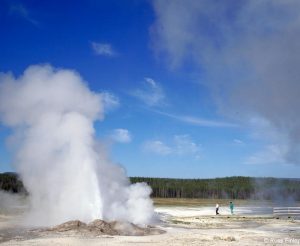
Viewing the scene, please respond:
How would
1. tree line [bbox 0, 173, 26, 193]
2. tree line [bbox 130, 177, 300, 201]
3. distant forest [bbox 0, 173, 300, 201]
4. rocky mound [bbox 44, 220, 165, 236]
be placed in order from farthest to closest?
tree line [bbox 130, 177, 300, 201], distant forest [bbox 0, 173, 300, 201], tree line [bbox 0, 173, 26, 193], rocky mound [bbox 44, 220, 165, 236]

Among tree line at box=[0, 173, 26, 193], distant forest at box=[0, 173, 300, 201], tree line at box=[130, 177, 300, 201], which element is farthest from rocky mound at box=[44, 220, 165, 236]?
tree line at box=[130, 177, 300, 201]

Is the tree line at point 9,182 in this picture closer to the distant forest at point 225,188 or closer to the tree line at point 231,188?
the distant forest at point 225,188

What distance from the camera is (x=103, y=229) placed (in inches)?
857

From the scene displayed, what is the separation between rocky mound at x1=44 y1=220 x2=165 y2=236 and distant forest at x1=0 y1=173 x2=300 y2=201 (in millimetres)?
62372

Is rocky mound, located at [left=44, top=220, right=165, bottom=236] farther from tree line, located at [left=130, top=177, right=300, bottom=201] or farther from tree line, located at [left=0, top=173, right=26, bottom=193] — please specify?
tree line, located at [left=130, top=177, right=300, bottom=201]

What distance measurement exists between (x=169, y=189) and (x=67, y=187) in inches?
3367

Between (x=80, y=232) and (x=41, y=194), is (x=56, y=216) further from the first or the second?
(x=80, y=232)

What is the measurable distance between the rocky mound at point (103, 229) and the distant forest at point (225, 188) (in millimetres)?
62372

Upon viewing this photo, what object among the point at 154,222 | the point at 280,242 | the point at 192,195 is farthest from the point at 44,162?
the point at 192,195

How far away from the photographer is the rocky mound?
21.4 metres

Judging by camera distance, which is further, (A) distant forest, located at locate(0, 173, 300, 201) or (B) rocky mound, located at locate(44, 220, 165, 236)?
(A) distant forest, located at locate(0, 173, 300, 201)

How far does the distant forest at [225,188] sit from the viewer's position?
89.6m

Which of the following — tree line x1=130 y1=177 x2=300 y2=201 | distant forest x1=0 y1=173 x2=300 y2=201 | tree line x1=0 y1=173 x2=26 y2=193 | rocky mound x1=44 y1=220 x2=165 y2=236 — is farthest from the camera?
tree line x1=130 y1=177 x2=300 y2=201

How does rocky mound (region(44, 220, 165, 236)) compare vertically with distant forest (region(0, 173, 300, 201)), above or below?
below
